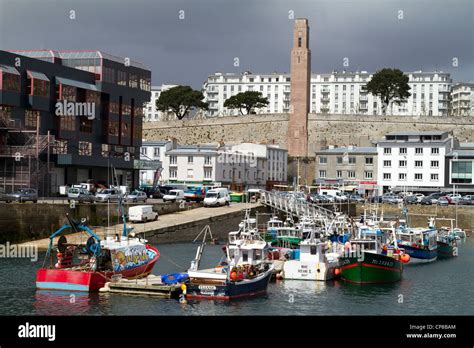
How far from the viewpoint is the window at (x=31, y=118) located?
7912 centimetres

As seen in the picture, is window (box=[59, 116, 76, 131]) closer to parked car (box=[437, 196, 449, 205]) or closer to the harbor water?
the harbor water

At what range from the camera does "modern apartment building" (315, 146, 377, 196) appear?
122162 millimetres

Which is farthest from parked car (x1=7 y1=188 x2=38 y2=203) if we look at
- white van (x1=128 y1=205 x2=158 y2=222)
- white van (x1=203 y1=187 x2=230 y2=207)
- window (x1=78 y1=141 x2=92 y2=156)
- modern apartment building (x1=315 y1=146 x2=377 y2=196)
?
modern apartment building (x1=315 y1=146 x2=377 y2=196)

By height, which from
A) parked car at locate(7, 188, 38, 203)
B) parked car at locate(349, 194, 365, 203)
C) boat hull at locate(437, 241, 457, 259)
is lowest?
boat hull at locate(437, 241, 457, 259)

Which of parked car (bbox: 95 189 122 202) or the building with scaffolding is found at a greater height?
the building with scaffolding

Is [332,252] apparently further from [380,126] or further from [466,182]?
[380,126]

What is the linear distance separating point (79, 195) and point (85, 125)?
1612 cm

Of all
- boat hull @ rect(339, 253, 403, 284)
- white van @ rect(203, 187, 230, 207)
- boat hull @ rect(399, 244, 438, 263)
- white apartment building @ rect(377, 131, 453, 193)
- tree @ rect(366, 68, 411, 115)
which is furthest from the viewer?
tree @ rect(366, 68, 411, 115)

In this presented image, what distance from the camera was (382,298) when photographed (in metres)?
44.5

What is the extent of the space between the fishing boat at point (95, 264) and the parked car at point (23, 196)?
738 inches

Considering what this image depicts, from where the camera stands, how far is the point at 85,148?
8644 centimetres

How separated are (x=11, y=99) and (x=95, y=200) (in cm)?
1370

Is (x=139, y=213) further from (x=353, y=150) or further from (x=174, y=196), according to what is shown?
(x=353, y=150)
